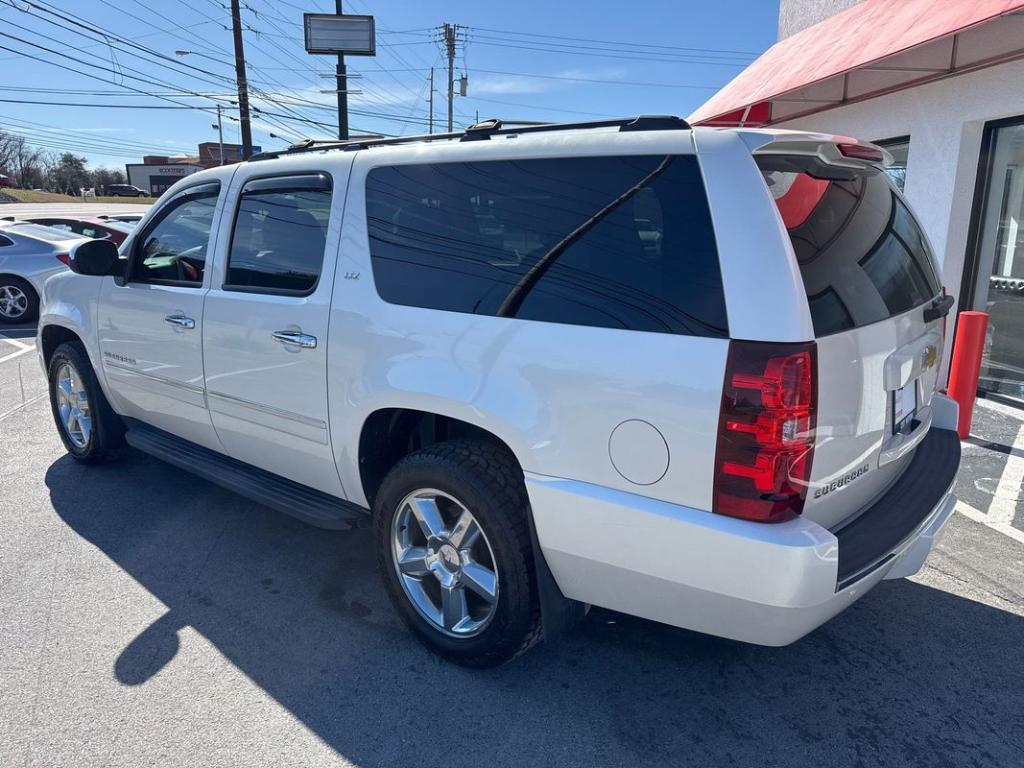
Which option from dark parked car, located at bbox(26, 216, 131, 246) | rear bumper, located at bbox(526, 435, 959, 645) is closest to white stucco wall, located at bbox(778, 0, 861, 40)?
rear bumper, located at bbox(526, 435, 959, 645)

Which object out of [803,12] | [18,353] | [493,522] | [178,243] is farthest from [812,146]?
[18,353]

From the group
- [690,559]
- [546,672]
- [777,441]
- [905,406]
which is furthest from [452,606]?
[905,406]

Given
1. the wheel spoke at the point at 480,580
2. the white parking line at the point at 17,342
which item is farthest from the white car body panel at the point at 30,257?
the wheel spoke at the point at 480,580

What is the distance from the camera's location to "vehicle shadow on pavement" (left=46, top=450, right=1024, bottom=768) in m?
2.49

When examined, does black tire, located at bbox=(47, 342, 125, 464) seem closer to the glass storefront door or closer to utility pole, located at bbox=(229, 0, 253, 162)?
the glass storefront door

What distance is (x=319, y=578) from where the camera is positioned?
3.64m

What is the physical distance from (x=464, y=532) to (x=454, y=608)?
0.35 meters

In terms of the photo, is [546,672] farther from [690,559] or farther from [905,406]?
[905,406]

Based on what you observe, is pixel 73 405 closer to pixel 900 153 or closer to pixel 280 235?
pixel 280 235

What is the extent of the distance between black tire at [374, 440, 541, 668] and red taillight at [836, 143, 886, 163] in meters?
1.56

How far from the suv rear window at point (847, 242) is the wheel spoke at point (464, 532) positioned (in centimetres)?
140

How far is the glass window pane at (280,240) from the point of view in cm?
327

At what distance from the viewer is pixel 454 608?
2.95 m

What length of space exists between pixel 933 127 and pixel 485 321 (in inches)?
260
